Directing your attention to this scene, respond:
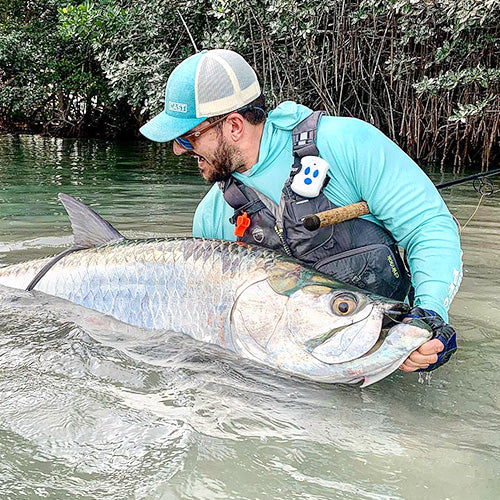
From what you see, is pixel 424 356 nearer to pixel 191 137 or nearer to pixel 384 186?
pixel 384 186

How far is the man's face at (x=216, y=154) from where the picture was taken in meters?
2.96

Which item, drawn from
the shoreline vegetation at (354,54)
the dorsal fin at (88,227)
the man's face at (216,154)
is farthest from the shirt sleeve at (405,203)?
the shoreline vegetation at (354,54)

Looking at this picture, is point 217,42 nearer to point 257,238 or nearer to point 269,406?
point 257,238

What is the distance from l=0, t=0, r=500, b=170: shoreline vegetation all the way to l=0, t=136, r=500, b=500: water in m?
7.19

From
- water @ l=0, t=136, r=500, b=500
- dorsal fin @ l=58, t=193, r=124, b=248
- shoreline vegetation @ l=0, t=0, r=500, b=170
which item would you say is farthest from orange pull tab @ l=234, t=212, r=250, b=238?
shoreline vegetation @ l=0, t=0, r=500, b=170

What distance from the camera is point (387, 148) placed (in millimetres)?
2848

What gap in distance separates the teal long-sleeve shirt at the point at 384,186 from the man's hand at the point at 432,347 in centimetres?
13

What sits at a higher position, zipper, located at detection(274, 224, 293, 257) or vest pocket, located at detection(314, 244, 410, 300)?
zipper, located at detection(274, 224, 293, 257)

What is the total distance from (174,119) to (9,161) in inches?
428

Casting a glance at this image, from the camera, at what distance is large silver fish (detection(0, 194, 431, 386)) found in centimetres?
239

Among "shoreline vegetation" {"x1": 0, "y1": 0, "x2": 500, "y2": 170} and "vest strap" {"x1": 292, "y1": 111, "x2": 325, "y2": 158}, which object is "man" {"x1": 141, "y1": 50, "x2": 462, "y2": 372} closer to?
"vest strap" {"x1": 292, "y1": 111, "x2": 325, "y2": 158}

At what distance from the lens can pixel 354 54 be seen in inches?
460

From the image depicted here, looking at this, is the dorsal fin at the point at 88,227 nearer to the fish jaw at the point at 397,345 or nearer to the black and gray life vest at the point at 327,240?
the black and gray life vest at the point at 327,240

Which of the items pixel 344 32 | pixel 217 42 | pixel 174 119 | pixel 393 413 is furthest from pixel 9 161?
pixel 393 413
